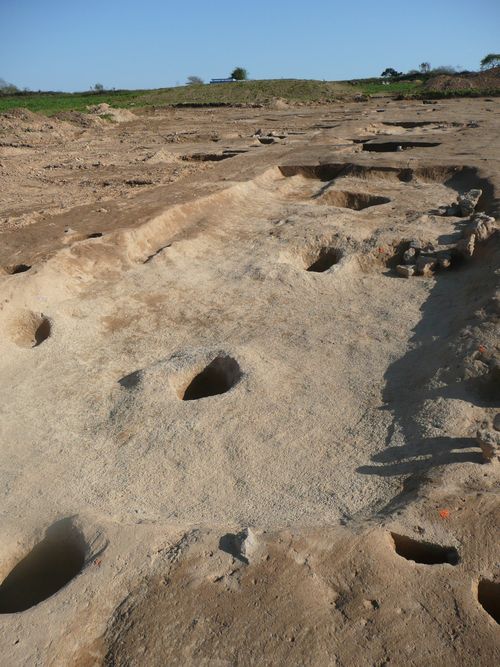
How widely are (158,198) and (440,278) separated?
5936 millimetres

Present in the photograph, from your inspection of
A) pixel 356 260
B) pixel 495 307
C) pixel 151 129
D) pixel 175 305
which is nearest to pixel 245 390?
pixel 175 305

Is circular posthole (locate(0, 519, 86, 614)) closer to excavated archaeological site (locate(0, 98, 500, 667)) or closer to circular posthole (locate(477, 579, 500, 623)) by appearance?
excavated archaeological site (locate(0, 98, 500, 667))

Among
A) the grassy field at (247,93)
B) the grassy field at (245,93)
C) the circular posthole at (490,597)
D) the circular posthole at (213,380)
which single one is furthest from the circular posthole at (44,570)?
the grassy field at (245,93)

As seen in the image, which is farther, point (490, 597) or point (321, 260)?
point (321, 260)

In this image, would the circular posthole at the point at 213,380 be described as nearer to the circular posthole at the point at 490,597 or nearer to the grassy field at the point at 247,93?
the circular posthole at the point at 490,597

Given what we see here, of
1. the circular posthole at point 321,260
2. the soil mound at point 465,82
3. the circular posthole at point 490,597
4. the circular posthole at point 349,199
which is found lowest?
the circular posthole at point 490,597

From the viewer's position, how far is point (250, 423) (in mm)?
5508

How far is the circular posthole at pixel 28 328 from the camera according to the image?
7.35m

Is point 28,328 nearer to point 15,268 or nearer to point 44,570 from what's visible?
point 15,268

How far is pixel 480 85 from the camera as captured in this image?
1292 inches

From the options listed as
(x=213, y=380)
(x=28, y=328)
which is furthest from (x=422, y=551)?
(x=28, y=328)

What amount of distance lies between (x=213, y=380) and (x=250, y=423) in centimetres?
118

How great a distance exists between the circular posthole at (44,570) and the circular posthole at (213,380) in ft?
7.39

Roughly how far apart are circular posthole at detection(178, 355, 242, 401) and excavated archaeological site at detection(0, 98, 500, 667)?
26 mm
